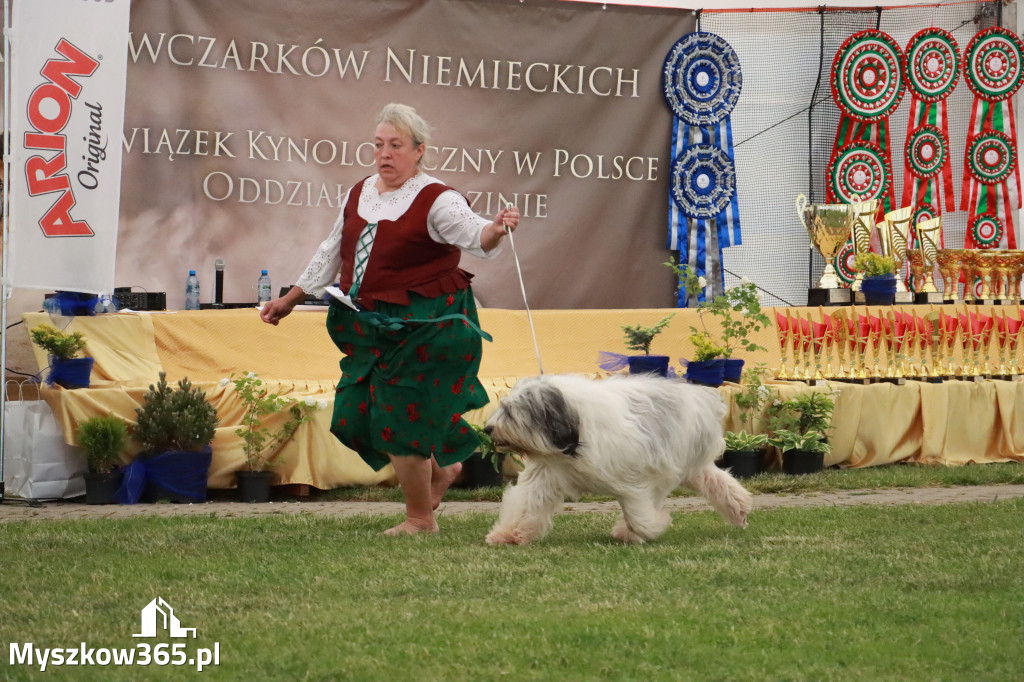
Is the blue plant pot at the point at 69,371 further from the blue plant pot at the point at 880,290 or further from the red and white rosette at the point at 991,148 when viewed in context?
the red and white rosette at the point at 991,148

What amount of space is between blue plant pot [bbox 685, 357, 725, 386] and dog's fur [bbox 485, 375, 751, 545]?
107 inches

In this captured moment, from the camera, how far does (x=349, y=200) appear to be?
5320 millimetres

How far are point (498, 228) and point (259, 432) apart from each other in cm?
296

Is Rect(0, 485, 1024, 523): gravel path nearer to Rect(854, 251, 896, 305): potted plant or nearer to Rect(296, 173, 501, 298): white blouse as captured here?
Rect(296, 173, 501, 298): white blouse

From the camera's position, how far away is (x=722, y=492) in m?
5.41

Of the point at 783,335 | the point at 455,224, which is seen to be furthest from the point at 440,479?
the point at 783,335

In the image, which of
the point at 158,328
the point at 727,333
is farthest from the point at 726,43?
the point at 158,328

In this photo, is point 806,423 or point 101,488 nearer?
point 101,488

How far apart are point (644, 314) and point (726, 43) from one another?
2821mm

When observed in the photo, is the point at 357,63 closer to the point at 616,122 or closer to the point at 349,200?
the point at 616,122

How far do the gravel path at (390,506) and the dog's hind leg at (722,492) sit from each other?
99cm

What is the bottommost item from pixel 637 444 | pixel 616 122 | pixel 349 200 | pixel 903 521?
pixel 903 521

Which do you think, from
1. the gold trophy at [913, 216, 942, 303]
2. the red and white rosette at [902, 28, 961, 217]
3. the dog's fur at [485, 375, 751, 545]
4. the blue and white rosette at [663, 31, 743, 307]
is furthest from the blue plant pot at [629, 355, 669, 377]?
the red and white rosette at [902, 28, 961, 217]

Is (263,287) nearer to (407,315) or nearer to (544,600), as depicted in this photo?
(407,315)
